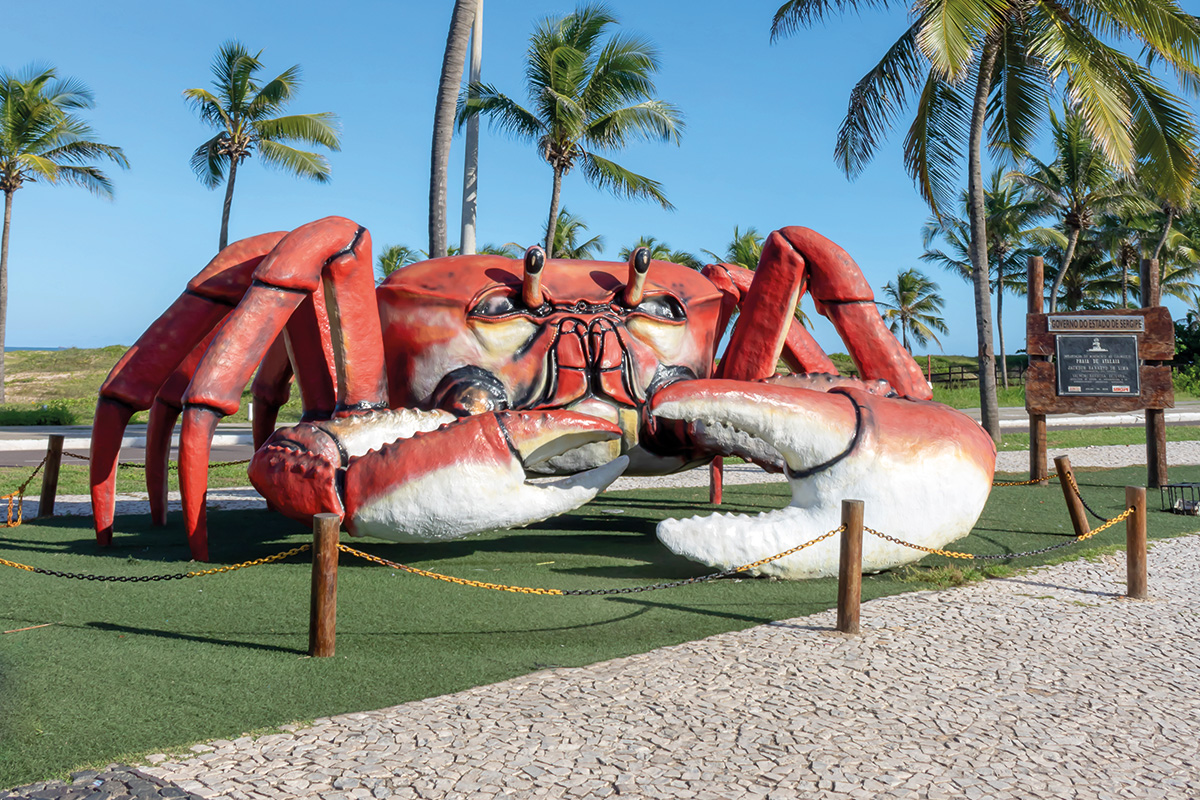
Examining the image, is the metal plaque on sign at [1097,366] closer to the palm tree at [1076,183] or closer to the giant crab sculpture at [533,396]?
the giant crab sculpture at [533,396]

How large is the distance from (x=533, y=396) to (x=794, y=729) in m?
2.55

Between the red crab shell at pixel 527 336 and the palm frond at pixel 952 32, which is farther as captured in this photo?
the palm frond at pixel 952 32

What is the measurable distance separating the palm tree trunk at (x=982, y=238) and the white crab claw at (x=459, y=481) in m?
10.6

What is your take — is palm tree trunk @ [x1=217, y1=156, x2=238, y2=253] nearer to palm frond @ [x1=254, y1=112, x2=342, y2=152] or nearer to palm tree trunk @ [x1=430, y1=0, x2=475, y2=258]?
palm frond @ [x1=254, y1=112, x2=342, y2=152]

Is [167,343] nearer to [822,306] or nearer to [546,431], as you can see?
[546,431]

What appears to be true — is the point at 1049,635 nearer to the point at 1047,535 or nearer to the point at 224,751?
the point at 1047,535

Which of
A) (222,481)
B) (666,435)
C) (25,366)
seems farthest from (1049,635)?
(25,366)

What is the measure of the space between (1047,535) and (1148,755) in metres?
4.76

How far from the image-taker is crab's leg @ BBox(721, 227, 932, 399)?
571cm

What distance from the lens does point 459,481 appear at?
438 cm

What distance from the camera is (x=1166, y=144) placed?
39.8ft

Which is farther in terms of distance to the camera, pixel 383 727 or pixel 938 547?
pixel 938 547

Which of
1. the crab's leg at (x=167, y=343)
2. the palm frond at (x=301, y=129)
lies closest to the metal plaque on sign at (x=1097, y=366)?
the crab's leg at (x=167, y=343)

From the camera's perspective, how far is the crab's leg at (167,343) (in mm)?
5617
